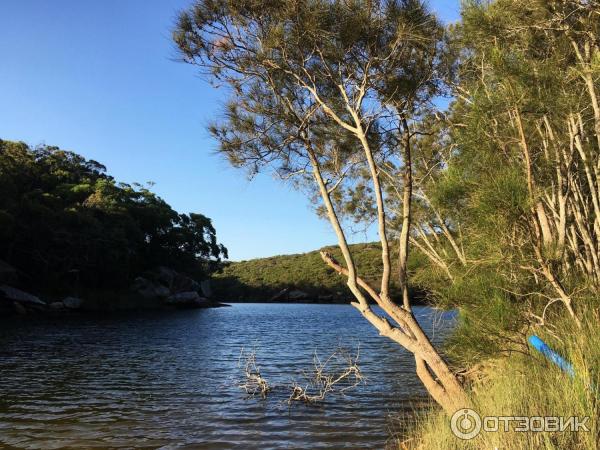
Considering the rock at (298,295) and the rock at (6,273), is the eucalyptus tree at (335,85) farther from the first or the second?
the rock at (298,295)

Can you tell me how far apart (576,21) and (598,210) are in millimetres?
3058

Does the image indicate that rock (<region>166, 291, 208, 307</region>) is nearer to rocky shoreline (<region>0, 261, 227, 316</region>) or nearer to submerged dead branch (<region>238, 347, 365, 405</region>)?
rocky shoreline (<region>0, 261, 227, 316</region>)

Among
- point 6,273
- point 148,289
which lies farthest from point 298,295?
point 6,273

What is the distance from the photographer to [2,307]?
35188mm

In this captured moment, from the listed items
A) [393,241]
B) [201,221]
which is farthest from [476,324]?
[201,221]

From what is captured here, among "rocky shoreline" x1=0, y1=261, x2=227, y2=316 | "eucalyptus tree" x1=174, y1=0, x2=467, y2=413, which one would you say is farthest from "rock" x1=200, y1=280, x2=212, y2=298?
"eucalyptus tree" x1=174, y1=0, x2=467, y2=413

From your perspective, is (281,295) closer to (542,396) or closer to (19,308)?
(19,308)

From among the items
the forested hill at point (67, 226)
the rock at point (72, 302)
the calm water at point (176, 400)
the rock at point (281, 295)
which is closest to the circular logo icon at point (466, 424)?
the calm water at point (176, 400)

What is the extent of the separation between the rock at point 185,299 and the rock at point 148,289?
0.84 metres

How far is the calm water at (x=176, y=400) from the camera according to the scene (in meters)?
8.02

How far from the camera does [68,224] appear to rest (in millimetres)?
41375

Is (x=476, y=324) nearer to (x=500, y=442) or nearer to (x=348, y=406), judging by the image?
(x=500, y=442)

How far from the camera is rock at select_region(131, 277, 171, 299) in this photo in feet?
177
